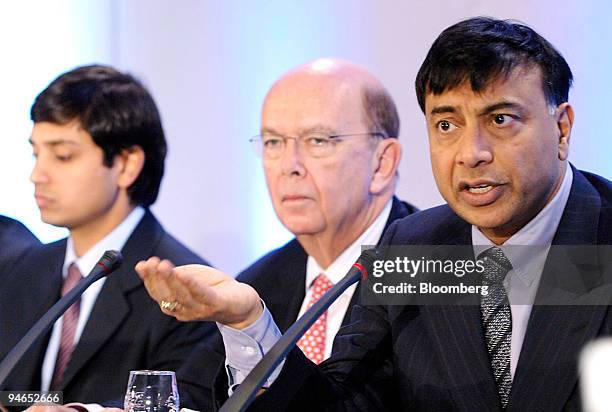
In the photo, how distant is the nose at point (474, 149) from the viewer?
1.82 m

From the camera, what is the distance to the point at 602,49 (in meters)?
2.20

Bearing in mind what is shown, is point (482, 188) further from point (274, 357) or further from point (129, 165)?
point (129, 165)

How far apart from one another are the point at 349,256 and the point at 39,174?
873 millimetres

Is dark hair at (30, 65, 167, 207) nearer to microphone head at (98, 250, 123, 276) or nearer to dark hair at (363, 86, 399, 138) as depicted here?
dark hair at (363, 86, 399, 138)

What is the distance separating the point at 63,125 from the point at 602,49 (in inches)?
56.2

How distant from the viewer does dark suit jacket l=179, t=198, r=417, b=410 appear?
239cm

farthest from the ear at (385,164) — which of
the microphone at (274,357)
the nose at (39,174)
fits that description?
the microphone at (274,357)

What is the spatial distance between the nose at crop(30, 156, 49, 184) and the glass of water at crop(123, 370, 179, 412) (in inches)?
45.0

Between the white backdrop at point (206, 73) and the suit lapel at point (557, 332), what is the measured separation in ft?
2.65

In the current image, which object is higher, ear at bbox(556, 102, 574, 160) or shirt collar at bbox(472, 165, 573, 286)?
ear at bbox(556, 102, 574, 160)

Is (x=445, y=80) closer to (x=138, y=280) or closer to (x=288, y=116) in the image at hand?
(x=288, y=116)

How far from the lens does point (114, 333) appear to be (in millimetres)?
2580

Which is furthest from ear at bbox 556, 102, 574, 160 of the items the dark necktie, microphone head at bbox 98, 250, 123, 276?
microphone head at bbox 98, 250, 123, 276

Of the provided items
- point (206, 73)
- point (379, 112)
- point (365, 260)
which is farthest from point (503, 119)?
point (206, 73)
